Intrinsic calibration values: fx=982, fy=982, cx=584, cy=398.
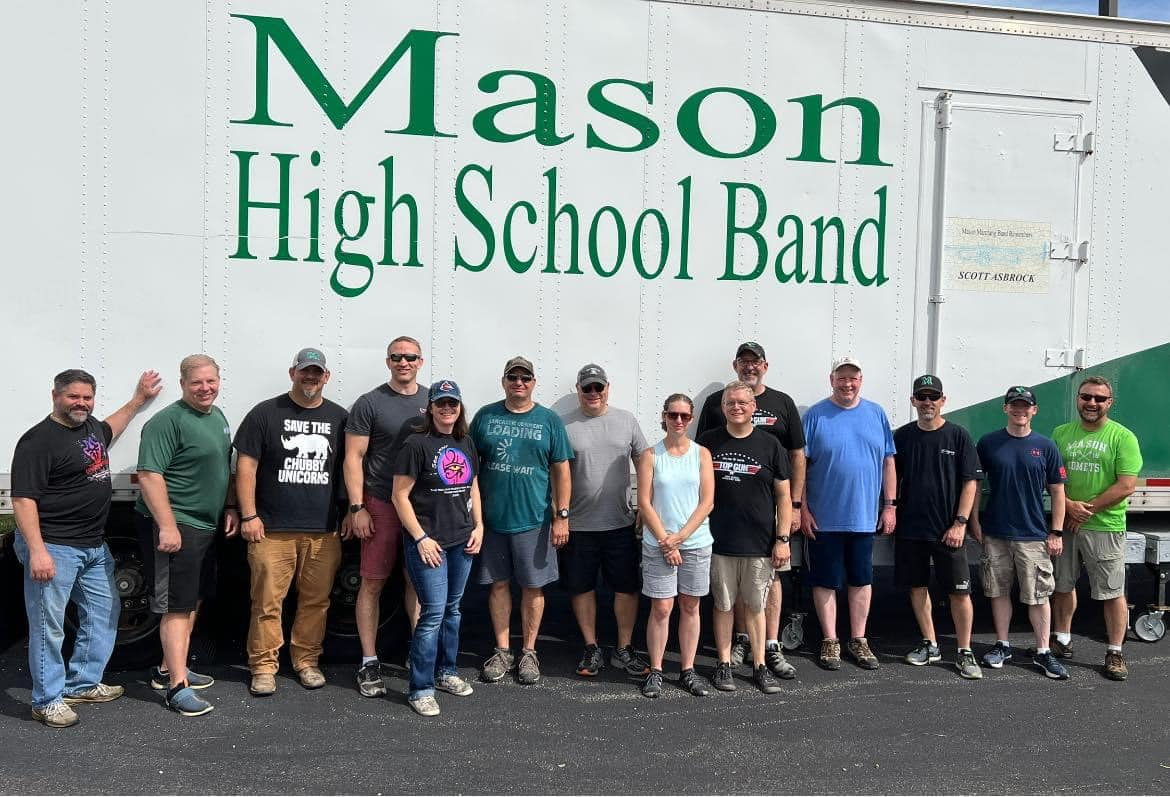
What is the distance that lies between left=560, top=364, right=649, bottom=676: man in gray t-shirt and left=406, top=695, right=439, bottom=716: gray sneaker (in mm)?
883

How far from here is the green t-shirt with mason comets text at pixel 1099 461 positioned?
5.40 metres

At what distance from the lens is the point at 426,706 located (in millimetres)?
4625

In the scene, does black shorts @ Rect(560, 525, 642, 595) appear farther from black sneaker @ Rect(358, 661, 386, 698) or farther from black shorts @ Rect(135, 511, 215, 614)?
black shorts @ Rect(135, 511, 215, 614)

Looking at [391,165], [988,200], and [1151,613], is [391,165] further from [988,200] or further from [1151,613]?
[1151,613]

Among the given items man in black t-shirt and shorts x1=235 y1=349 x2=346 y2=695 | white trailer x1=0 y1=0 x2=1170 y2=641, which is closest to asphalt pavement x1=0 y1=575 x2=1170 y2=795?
man in black t-shirt and shorts x1=235 y1=349 x2=346 y2=695

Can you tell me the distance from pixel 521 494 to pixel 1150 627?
3987 mm

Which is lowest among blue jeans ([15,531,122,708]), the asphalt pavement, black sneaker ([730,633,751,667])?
the asphalt pavement

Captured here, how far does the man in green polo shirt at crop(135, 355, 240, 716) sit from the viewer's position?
4.57 meters

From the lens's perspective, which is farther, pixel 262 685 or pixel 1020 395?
pixel 1020 395

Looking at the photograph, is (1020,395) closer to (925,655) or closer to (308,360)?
(925,655)

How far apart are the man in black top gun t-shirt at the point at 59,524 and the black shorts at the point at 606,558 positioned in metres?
2.27

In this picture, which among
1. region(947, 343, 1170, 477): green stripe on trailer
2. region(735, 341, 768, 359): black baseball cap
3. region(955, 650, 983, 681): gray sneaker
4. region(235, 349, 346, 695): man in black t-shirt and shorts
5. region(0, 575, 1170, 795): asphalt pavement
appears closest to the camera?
region(0, 575, 1170, 795): asphalt pavement

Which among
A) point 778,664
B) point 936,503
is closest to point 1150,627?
point 936,503

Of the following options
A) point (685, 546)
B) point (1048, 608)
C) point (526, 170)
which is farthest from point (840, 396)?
point (526, 170)
